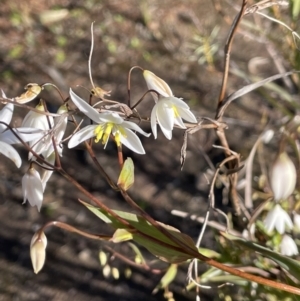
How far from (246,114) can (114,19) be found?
2.22ft

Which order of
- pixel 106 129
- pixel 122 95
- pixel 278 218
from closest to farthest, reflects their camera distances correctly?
1. pixel 106 129
2. pixel 278 218
3. pixel 122 95

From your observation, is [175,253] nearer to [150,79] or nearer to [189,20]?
[150,79]

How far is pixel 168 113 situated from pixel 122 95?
118 cm

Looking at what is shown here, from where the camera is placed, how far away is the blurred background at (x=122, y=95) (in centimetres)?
153

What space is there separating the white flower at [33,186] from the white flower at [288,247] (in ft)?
1.73

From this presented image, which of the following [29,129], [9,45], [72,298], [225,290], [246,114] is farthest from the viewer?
[9,45]

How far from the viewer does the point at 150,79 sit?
31.3 inches

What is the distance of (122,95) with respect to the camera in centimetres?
193

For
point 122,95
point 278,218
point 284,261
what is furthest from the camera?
point 122,95

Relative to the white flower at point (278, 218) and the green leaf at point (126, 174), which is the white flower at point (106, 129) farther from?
the white flower at point (278, 218)

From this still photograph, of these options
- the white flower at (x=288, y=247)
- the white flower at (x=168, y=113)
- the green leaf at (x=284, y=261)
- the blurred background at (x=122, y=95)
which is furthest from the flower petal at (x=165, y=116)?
the blurred background at (x=122, y=95)

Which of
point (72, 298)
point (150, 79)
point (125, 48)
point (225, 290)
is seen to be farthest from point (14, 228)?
point (150, 79)

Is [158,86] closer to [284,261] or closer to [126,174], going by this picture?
[126,174]

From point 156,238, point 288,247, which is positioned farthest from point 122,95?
point 156,238
